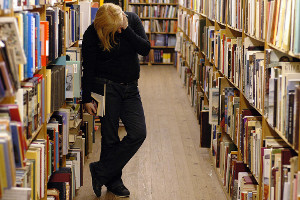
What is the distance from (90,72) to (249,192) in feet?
4.60

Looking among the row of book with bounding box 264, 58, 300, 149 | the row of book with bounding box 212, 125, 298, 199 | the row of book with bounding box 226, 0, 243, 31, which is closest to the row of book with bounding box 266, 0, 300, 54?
the row of book with bounding box 264, 58, 300, 149

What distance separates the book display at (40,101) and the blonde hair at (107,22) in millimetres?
253

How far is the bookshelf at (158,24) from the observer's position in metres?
12.5

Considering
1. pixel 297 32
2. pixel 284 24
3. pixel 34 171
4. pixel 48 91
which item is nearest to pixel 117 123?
pixel 48 91

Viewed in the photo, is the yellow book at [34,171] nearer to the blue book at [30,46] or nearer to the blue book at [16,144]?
the blue book at [30,46]

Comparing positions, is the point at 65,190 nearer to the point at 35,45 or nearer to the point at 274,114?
the point at 35,45

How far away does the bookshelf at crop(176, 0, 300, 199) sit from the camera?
2533mm

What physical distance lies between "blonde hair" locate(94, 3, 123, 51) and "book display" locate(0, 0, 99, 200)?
0.83ft

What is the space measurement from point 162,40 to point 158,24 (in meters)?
0.37

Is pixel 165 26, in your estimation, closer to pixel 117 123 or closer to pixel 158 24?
pixel 158 24

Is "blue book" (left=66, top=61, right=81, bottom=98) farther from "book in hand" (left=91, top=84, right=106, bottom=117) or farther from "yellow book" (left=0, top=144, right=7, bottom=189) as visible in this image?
"yellow book" (left=0, top=144, right=7, bottom=189)

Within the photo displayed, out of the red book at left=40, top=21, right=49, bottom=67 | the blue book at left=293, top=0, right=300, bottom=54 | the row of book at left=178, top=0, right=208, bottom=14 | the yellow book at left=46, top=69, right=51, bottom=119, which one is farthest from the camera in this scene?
the row of book at left=178, top=0, right=208, bottom=14

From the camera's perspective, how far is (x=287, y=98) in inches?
99.6

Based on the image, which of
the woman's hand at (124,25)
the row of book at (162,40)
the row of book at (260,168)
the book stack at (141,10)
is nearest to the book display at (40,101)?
the woman's hand at (124,25)
